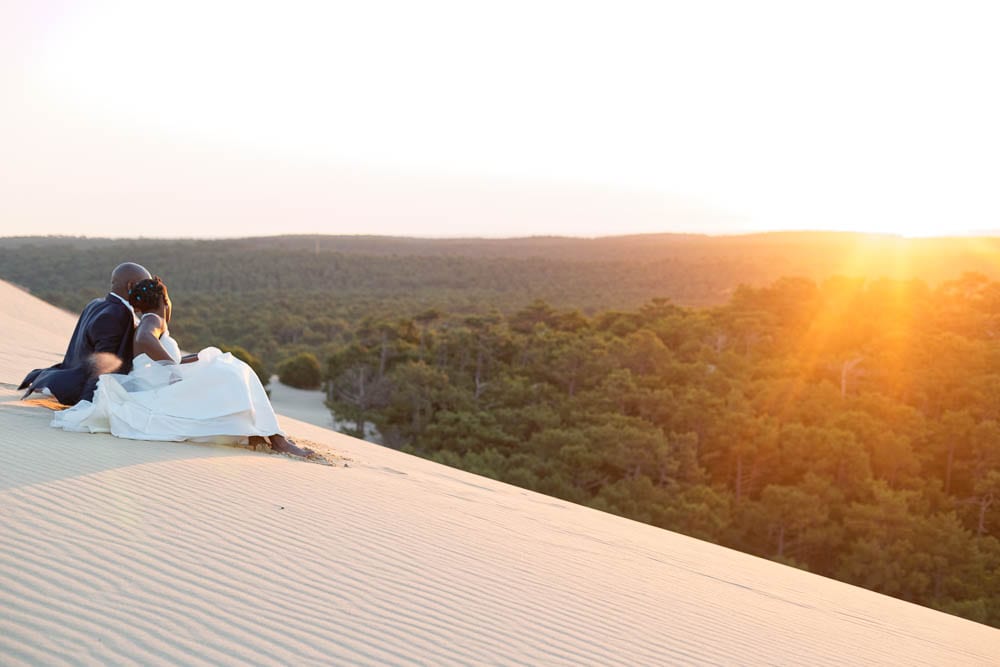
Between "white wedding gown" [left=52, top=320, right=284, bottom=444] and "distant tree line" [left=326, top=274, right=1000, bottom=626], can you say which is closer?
"white wedding gown" [left=52, top=320, right=284, bottom=444]

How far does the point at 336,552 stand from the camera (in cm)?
432

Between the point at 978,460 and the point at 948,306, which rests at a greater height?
the point at 948,306

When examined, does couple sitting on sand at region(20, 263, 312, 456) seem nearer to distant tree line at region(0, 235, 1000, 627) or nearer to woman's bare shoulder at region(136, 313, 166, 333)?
woman's bare shoulder at region(136, 313, 166, 333)

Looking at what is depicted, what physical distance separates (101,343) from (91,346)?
142mm

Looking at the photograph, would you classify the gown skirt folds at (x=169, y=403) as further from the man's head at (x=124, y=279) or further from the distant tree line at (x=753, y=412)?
the distant tree line at (x=753, y=412)

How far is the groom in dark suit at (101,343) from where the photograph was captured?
625 centimetres

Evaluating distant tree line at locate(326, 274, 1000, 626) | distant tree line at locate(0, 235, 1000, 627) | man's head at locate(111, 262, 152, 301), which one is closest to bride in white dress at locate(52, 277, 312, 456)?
man's head at locate(111, 262, 152, 301)

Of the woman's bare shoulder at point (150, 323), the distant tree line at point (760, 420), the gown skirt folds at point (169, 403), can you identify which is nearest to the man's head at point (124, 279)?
the woman's bare shoulder at point (150, 323)

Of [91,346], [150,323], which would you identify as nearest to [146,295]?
[150,323]

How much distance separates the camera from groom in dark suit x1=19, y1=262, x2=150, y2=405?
6.25 meters

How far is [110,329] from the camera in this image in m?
6.26

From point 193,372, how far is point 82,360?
41.2 inches

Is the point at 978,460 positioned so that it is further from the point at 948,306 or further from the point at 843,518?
the point at 948,306

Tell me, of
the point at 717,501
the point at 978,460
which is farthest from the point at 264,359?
the point at 978,460
